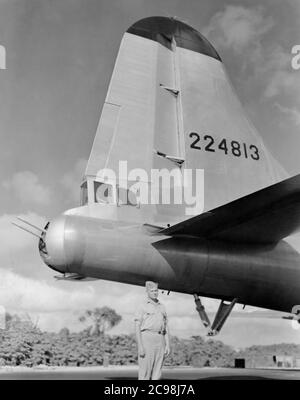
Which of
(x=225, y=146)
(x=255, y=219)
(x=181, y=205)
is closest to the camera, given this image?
(x=255, y=219)

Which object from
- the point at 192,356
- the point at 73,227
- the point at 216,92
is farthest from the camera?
the point at 192,356

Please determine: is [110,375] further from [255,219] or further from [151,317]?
[151,317]

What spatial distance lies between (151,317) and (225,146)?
411 centimetres

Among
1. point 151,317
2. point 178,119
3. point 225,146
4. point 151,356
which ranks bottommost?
point 151,356

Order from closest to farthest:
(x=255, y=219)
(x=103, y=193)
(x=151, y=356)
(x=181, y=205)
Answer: (x=151, y=356), (x=255, y=219), (x=103, y=193), (x=181, y=205)

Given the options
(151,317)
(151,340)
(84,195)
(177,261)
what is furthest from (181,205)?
(151,340)

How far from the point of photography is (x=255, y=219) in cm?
697

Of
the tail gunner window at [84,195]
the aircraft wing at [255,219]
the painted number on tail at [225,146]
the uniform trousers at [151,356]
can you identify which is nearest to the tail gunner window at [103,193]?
the tail gunner window at [84,195]

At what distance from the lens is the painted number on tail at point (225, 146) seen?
27.6ft

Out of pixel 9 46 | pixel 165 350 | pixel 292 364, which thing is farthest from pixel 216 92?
pixel 292 364

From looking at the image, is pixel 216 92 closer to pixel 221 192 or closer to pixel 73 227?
pixel 221 192

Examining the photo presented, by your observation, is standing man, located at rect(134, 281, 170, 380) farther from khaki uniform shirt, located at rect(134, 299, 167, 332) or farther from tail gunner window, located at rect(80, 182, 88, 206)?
tail gunner window, located at rect(80, 182, 88, 206)
